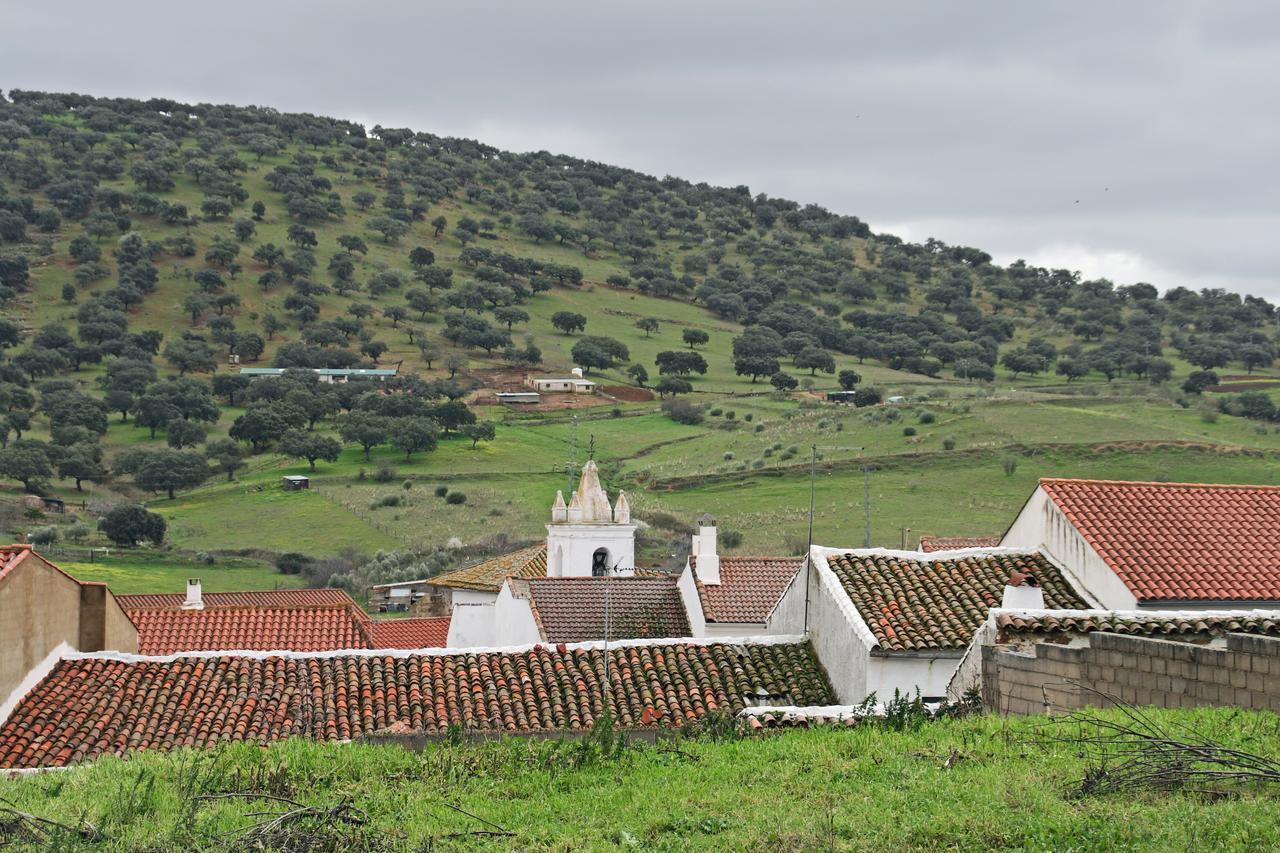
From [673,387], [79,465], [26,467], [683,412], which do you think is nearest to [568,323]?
[673,387]

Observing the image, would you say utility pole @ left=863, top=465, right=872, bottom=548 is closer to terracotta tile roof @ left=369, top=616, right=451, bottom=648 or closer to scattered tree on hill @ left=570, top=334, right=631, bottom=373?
terracotta tile roof @ left=369, top=616, right=451, bottom=648

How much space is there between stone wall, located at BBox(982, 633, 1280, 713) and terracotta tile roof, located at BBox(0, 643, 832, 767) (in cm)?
378

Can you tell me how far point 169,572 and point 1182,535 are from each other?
163ft

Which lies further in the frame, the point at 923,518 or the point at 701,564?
the point at 923,518

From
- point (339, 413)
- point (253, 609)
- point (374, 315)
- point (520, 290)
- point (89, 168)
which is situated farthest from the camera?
point (89, 168)

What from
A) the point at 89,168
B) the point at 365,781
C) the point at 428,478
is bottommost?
the point at 428,478

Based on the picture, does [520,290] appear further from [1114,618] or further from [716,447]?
[1114,618]

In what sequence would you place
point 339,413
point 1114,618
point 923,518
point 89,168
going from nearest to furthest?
point 1114,618 < point 923,518 < point 339,413 < point 89,168

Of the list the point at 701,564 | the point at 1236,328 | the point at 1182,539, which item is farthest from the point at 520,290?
the point at 1182,539

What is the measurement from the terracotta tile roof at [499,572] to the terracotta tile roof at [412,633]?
2.17 m

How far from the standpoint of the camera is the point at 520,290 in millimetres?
139250

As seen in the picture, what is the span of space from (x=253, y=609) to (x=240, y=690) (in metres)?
9.60

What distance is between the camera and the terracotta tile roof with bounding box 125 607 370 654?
2500 cm

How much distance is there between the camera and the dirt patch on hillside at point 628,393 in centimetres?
10538
